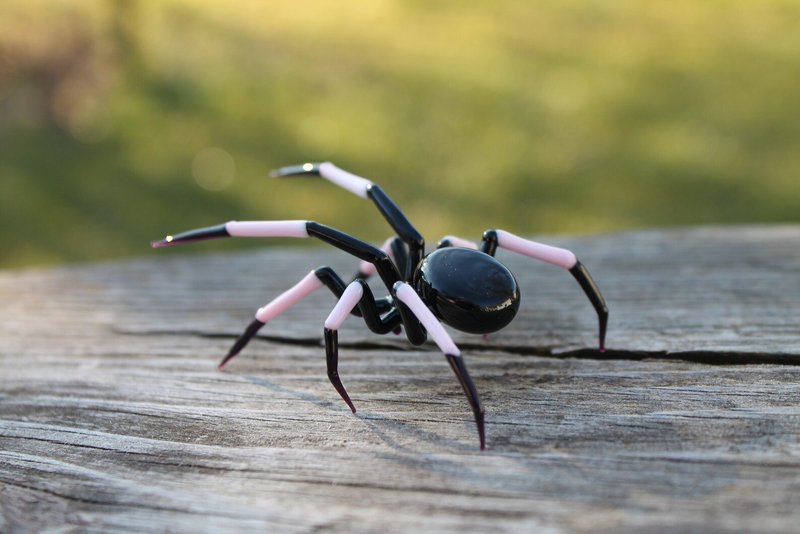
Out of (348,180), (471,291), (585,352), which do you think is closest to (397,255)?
(348,180)

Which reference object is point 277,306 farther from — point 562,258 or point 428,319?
point 562,258

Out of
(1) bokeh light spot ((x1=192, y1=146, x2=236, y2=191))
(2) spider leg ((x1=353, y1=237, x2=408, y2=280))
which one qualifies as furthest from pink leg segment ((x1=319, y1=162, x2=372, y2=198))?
(1) bokeh light spot ((x1=192, y1=146, x2=236, y2=191))

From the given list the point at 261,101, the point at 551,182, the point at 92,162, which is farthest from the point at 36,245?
the point at 551,182

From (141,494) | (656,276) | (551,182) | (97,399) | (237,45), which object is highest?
(237,45)

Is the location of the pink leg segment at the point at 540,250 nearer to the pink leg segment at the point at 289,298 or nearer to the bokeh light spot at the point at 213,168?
the pink leg segment at the point at 289,298

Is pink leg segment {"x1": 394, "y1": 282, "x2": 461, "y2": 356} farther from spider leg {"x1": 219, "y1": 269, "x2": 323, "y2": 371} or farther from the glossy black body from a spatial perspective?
spider leg {"x1": 219, "y1": 269, "x2": 323, "y2": 371}

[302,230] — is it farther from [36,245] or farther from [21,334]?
[36,245]

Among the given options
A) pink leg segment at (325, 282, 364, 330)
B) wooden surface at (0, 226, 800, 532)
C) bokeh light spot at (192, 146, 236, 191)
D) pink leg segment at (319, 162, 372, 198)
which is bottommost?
wooden surface at (0, 226, 800, 532)
